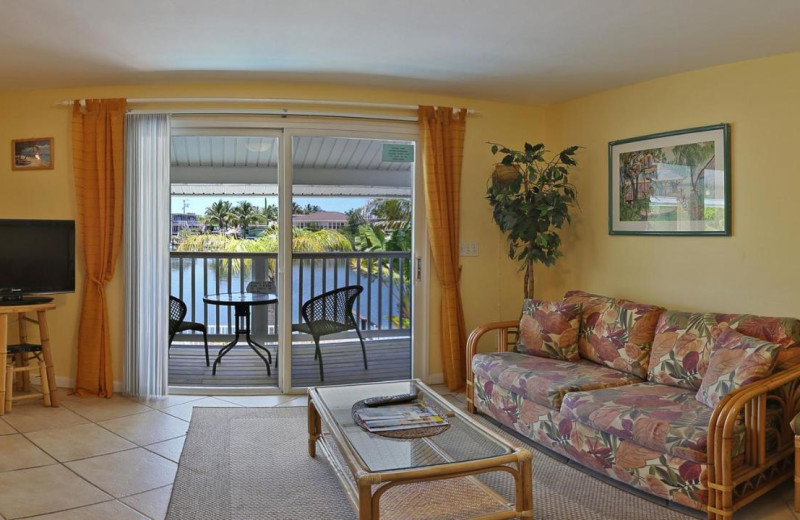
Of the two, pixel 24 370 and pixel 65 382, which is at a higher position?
pixel 24 370

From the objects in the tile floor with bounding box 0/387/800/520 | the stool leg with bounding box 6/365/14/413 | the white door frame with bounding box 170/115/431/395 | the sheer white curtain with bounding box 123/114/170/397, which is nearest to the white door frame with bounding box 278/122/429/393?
the white door frame with bounding box 170/115/431/395

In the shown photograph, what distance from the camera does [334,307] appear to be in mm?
4492

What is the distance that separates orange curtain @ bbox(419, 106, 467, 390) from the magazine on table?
1.59 metres

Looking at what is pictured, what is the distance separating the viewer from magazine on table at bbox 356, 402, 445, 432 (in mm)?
2547

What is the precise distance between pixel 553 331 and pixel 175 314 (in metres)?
2.91

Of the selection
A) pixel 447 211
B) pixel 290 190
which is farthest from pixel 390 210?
pixel 290 190

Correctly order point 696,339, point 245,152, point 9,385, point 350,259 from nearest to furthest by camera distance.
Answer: point 696,339
point 9,385
point 245,152
point 350,259

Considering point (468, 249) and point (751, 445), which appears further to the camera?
point (468, 249)

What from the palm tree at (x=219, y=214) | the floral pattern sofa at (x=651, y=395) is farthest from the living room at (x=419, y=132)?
the palm tree at (x=219, y=214)

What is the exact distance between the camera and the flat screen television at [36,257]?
3.92m

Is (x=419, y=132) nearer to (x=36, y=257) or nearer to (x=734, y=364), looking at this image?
(x=734, y=364)

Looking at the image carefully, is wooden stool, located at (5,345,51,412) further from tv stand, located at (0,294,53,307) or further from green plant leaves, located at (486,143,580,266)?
green plant leaves, located at (486,143,580,266)

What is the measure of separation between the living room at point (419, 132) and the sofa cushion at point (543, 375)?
33cm

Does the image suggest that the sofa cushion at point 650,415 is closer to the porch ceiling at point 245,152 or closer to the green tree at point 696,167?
the green tree at point 696,167
